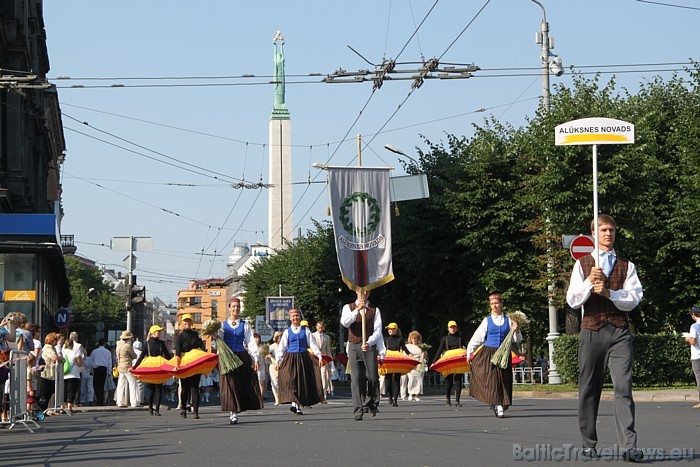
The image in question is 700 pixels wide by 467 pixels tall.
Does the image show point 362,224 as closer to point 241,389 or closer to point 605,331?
point 241,389

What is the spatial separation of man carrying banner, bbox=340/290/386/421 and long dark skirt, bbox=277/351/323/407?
1429 millimetres

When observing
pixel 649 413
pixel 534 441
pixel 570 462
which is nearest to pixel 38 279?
pixel 649 413

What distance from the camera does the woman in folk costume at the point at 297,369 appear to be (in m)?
20.3

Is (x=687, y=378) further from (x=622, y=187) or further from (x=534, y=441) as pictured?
(x=534, y=441)

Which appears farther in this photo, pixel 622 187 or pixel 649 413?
pixel 622 187

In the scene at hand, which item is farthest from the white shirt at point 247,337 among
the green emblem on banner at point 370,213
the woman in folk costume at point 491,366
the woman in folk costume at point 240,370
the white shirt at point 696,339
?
the white shirt at point 696,339

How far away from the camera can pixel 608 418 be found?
58.5 feet

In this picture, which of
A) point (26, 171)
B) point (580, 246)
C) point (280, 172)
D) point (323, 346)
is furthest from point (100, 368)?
point (280, 172)

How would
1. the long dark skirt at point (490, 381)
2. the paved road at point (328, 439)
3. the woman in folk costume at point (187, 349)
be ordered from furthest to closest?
the woman in folk costume at point (187, 349)
the long dark skirt at point (490, 381)
the paved road at point (328, 439)

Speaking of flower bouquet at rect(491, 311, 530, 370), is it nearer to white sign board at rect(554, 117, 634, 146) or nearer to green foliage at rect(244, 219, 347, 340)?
white sign board at rect(554, 117, 634, 146)

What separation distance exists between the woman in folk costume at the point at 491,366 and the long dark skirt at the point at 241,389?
Result: 3.44 metres

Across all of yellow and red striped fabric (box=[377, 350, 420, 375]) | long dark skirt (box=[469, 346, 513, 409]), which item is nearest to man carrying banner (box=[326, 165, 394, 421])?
yellow and red striped fabric (box=[377, 350, 420, 375])

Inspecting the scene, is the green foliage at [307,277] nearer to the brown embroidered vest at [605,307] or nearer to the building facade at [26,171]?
the building facade at [26,171]

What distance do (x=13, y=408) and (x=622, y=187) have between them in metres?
22.7
